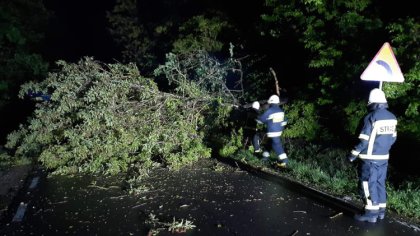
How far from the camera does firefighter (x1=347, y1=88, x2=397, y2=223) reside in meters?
4.89

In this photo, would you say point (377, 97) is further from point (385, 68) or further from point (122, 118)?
point (122, 118)

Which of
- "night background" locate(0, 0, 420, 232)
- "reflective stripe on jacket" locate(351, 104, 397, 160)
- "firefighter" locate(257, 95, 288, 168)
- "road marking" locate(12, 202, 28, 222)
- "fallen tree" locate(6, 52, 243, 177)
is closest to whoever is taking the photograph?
"reflective stripe on jacket" locate(351, 104, 397, 160)

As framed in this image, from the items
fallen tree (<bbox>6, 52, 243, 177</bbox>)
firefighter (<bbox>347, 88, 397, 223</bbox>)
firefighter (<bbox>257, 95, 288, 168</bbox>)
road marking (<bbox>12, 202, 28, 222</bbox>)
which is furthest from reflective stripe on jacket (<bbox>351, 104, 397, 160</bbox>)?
road marking (<bbox>12, 202, 28, 222</bbox>)

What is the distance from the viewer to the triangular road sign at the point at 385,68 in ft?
17.0

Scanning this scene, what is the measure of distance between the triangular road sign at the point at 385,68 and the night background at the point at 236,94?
1.11 metres

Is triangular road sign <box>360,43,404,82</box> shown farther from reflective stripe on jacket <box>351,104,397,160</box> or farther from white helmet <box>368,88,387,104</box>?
reflective stripe on jacket <box>351,104,397,160</box>

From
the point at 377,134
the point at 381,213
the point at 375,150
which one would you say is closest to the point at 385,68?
the point at 377,134

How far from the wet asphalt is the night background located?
97cm

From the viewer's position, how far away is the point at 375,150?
493 cm

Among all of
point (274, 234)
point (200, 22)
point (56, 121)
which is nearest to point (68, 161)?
point (56, 121)

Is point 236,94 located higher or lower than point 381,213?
higher

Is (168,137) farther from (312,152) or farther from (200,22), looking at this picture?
(200,22)

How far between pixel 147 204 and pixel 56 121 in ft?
14.2

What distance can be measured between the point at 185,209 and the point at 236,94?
16.4 ft
